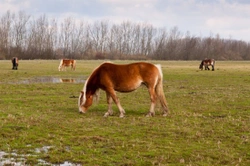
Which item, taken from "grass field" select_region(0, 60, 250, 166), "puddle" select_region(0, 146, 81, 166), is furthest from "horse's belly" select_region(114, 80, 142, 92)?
"puddle" select_region(0, 146, 81, 166)

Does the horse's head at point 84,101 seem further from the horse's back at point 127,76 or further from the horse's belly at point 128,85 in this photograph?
the horse's belly at point 128,85

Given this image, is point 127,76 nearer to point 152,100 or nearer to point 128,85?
point 128,85

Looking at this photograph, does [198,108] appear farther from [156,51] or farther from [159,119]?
[156,51]

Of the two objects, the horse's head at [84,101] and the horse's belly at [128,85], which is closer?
the horse's belly at [128,85]

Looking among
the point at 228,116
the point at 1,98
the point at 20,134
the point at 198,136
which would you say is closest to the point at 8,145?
the point at 20,134

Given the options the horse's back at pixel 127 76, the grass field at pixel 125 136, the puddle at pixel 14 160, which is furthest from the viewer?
the horse's back at pixel 127 76

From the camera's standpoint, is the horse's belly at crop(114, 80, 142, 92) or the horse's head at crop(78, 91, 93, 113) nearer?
the horse's belly at crop(114, 80, 142, 92)

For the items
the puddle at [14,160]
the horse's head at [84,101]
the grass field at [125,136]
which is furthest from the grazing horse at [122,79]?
the puddle at [14,160]

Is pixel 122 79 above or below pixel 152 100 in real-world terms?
above

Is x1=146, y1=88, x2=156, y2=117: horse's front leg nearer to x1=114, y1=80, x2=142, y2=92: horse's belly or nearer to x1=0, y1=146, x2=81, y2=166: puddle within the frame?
x1=114, y1=80, x2=142, y2=92: horse's belly

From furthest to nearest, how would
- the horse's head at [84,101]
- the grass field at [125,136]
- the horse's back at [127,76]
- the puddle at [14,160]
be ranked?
1. the horse's head at [84,101]
2. the horse's back at [127,76]
3. the grass field at [125,136]
4. the puddle at [14,160]

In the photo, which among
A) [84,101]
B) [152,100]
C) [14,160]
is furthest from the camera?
[84,101]

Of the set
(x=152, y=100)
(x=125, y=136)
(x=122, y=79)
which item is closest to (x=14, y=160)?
(x=125, y=136)

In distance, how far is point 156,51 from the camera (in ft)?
368
